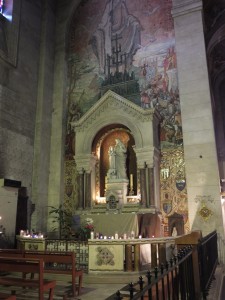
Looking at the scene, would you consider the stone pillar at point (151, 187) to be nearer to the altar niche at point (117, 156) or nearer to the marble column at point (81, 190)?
the altar niche at point (117, 156)

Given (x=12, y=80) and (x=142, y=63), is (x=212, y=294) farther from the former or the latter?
(x=12, y=80)

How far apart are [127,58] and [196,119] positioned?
501 cm

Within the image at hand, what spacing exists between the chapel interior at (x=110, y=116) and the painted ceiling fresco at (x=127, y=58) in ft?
0.17

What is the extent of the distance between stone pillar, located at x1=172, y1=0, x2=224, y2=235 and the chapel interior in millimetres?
39

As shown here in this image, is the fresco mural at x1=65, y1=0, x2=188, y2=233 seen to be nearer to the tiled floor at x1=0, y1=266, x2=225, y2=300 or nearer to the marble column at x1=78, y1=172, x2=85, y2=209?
the marble column at x1=78, y1=172, x2=85, y2=209

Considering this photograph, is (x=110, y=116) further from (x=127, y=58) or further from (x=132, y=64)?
(x=127, y=58)

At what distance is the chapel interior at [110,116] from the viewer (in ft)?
37.5

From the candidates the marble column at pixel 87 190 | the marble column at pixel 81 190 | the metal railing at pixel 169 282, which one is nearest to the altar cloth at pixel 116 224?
the marble column at pixel 87 190

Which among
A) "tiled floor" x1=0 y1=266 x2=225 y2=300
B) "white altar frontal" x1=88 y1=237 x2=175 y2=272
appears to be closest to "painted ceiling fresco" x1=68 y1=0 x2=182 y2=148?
"white altar frontal" x1=88 y1=237 x2=175 y2=272

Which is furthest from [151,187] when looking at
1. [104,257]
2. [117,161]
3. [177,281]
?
[177,281]

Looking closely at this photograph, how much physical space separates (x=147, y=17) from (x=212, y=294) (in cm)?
1280

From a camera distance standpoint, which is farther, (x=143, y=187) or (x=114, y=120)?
(x=114, y=120)

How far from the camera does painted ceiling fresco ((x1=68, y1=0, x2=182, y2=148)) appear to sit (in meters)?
13.1

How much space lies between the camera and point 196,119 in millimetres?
11508
